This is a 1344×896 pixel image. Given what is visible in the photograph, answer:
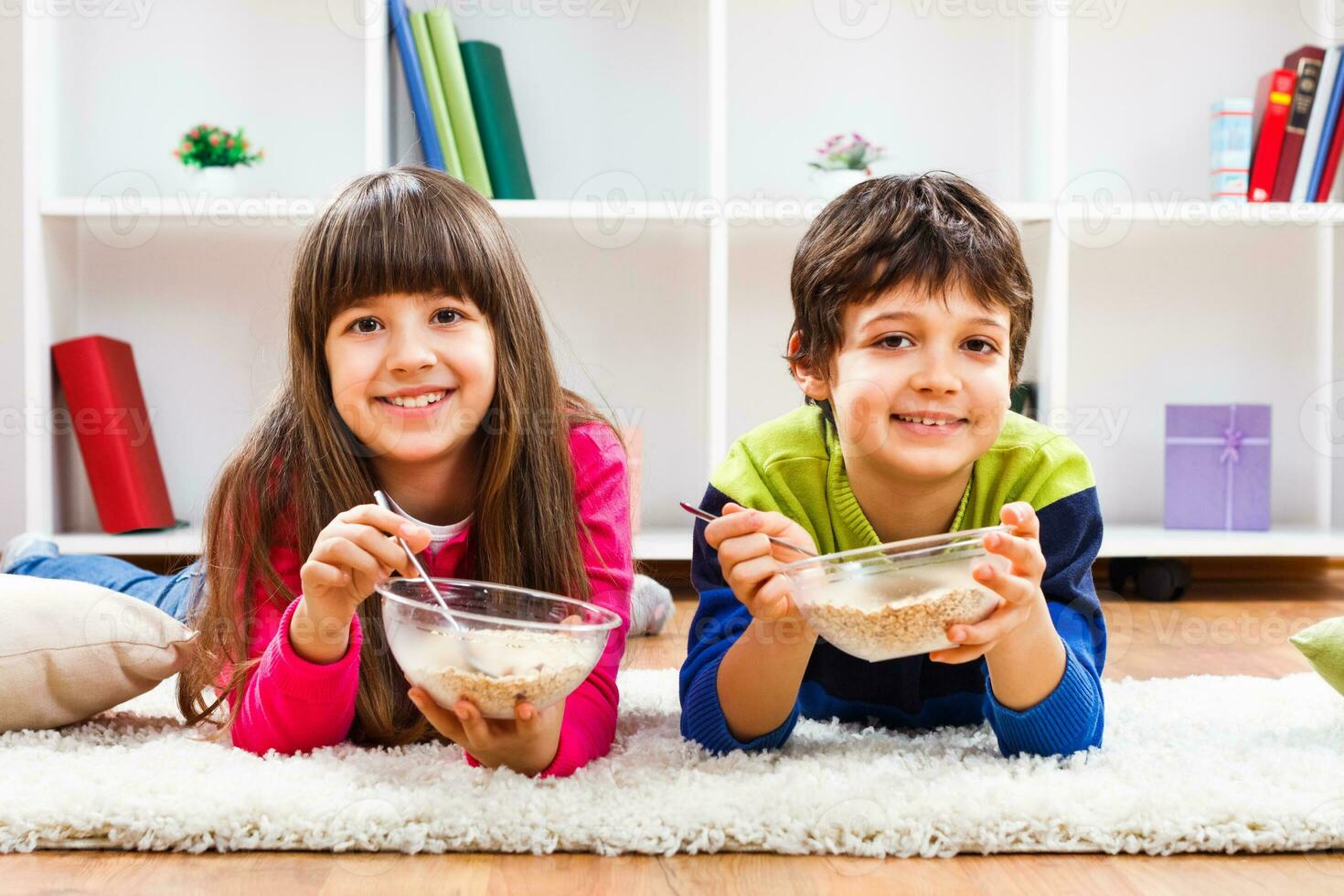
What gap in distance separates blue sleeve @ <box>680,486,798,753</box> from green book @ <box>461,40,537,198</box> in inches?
47.7

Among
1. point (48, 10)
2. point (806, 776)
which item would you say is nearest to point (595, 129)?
point (48, 10)

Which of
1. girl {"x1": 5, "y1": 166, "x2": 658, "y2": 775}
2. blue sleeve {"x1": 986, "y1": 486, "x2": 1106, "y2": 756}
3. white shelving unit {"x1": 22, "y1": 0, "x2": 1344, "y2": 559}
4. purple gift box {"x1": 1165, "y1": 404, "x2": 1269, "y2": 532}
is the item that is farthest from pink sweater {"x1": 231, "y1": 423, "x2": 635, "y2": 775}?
purple gift box {"x1": 1165, "y1": 404, "x2": 1269, "y2": 532}

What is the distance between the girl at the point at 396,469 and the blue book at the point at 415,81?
1072 mm

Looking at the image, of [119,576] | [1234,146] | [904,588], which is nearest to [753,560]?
[904,588]

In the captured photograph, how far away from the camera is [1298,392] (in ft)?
8.22

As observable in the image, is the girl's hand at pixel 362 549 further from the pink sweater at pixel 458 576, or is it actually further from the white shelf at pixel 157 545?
the white shelf at pixel 157 545

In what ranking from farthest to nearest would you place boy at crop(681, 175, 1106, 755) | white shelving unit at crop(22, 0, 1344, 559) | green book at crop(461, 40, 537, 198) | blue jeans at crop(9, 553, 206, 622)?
white shelving unit at crop(22, 0, 1344, 559), green book at crop(461, 40, 537, 198), blue jeans at crop(9, 553, 206, 622), boy at crop(681, 175, 1106, 755)

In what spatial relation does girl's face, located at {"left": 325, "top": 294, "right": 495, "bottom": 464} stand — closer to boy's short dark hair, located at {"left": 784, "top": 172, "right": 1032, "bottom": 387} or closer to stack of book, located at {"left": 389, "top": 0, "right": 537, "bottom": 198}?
boy's short dark hair, located at {"left": 784, "top": 172, "right": 1032, "bottom": 387}

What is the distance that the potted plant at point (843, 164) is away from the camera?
7.42 ft

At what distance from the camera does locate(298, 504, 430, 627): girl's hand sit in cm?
85

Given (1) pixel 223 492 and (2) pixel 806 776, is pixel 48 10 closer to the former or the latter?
(1) pixel 223 492

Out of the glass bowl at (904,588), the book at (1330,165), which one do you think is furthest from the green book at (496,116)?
the glass bowl at (904,588)

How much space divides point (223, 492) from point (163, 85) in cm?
156

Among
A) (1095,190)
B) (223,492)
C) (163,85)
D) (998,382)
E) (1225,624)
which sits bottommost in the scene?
(1225,624)
